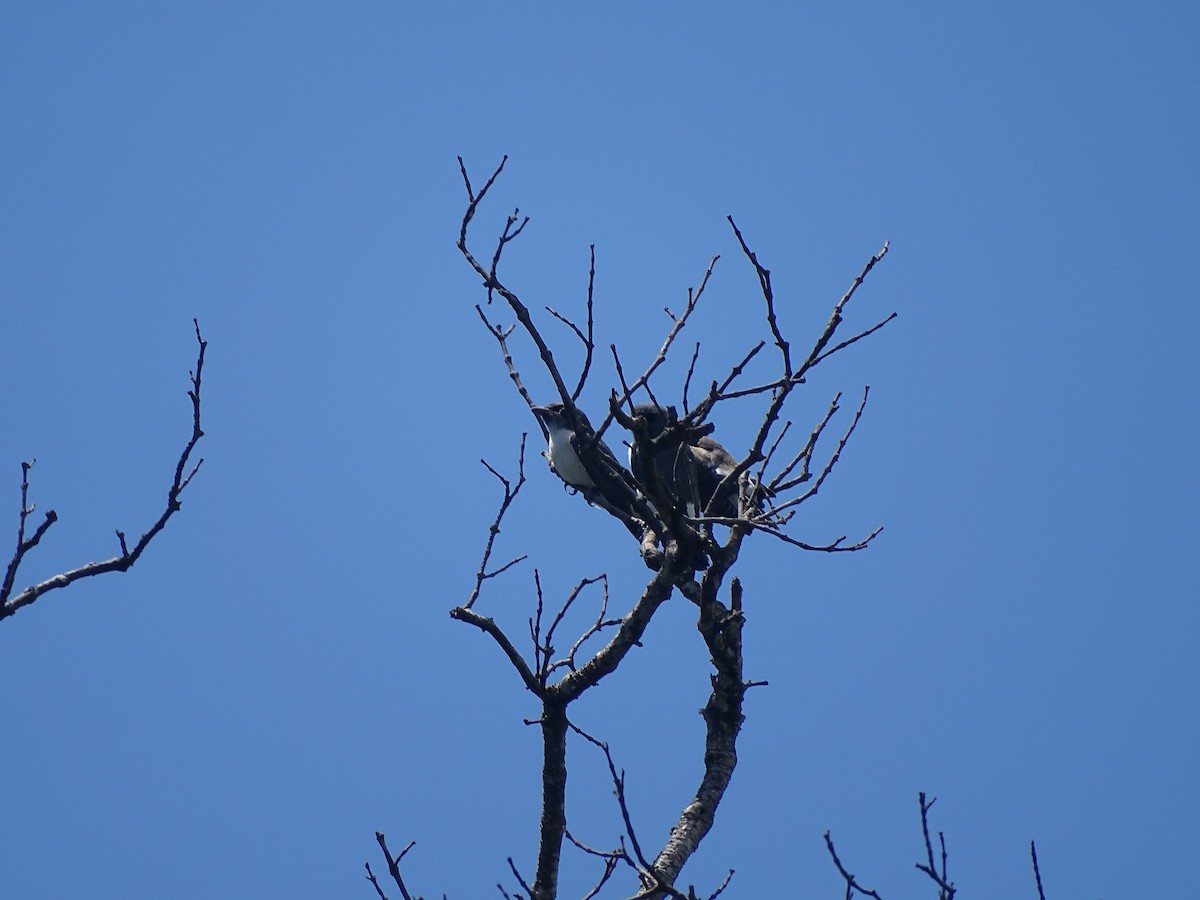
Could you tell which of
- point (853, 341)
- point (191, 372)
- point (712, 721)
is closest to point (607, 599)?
point (712, 721)

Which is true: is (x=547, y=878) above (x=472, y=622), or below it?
below

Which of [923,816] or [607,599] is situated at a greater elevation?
[607,599]

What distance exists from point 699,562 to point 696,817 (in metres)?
1.00

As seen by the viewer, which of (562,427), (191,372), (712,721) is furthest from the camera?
(562,427)

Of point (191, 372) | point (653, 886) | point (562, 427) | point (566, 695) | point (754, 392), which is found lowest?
point (653, 886)

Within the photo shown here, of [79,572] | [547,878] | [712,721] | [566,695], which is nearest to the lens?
[79,572]

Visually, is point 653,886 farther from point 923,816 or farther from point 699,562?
point 699,562

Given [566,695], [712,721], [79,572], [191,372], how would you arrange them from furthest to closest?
1. [712,721]
2. [566,695]
3. [191,372]
4. [79,572]

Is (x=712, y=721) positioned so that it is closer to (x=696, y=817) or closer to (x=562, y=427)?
(x=696, y=817)

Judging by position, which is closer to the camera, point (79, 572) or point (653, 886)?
point (79, 572)

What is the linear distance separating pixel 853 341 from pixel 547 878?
2119 mm

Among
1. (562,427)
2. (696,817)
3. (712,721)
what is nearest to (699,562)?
(712,721)

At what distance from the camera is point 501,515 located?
4039 millimetres

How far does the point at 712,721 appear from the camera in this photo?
4484 millimetres
